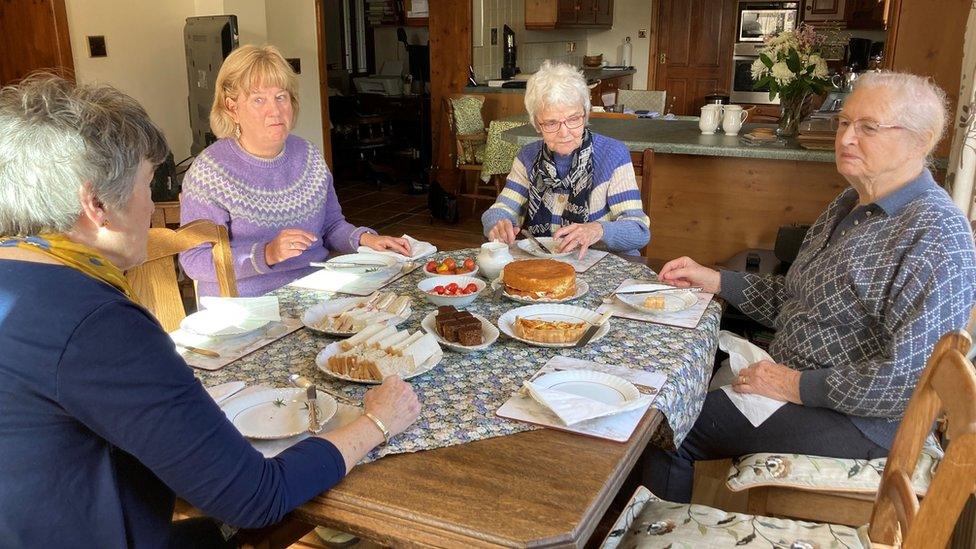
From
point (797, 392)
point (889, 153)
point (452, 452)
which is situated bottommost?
point (797, 392)

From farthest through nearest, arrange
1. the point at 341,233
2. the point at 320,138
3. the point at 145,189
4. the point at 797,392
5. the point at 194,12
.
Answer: the point at 320,138, the point at 194,12, the point at 341,233, the point at 797,392, the point at 145,189

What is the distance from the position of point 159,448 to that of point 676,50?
858 cm

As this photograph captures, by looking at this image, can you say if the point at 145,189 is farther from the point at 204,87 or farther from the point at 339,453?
the point at 204,87

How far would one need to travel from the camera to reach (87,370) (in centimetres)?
91

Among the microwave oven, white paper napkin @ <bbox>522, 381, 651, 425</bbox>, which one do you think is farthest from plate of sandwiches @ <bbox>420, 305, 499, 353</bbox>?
the microwave oven

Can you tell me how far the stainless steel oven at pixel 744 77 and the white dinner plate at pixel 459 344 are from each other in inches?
295

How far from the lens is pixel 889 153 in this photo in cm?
169

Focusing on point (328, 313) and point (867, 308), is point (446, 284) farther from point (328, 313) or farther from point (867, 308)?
point (867, 308)

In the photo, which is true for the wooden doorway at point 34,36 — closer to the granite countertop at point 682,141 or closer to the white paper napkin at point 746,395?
the granite countertop at point 682,141

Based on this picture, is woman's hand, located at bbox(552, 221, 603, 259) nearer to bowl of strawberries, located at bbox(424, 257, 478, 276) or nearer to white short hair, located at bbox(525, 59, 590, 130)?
bowl of strawberries, located at bbox(424, 257, 478, 276)

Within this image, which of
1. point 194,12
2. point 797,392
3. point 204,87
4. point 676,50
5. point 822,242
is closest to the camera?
point 797,392

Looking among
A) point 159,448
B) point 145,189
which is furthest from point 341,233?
point 159,448

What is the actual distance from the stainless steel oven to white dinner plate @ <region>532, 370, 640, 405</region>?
765 centimetres

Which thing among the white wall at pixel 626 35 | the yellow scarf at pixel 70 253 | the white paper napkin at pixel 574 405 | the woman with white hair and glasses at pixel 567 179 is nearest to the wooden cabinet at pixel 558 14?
the white wall at pixel 626 35
